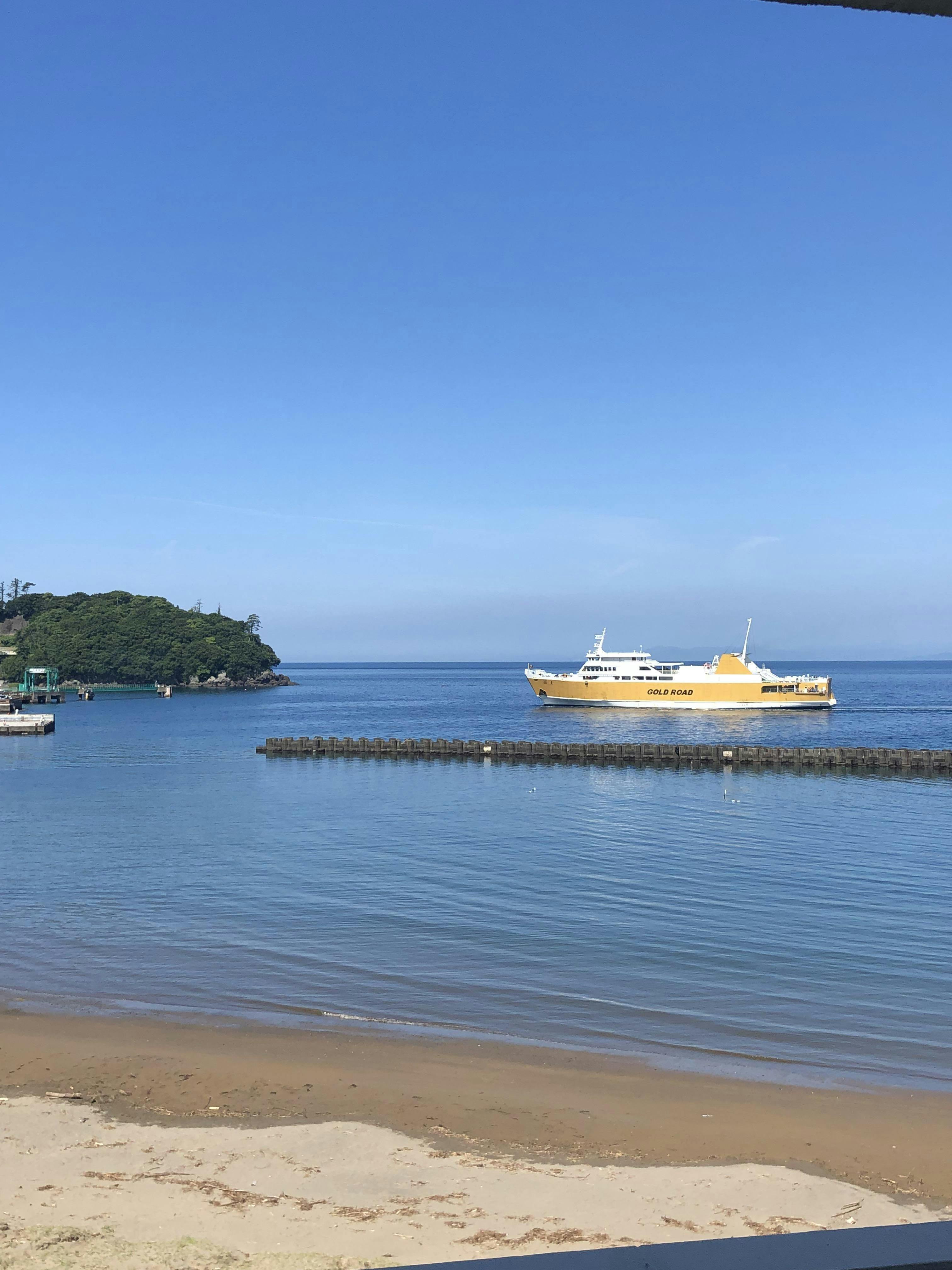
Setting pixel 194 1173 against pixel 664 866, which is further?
pixel 664 866

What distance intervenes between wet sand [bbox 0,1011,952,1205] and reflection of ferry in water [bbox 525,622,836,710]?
102070mm

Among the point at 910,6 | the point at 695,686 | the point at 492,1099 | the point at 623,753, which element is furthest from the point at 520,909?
the point at 695,686

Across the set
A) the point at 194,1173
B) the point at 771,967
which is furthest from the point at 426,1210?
the point at 771,967

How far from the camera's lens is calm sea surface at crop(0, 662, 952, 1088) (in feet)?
58.1

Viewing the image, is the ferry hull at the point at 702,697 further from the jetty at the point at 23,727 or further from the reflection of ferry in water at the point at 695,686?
the jetty at the point at 23,727

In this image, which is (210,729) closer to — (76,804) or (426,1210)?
(76,804)

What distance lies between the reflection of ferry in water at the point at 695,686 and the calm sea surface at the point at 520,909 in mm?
56534

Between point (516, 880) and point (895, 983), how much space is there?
12294 mm

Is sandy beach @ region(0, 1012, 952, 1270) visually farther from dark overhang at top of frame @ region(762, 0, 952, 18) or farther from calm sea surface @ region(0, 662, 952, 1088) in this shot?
dark overhang at top of frame @ region(762, 0, 952, 18)

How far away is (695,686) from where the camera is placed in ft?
379

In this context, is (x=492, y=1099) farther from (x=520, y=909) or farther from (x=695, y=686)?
(x=695, y=686)

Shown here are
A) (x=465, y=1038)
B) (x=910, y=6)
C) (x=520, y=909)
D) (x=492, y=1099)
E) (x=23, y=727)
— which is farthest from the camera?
(x=23, y=727)

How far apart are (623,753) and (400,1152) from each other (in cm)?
5496

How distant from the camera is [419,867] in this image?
31875mm
